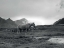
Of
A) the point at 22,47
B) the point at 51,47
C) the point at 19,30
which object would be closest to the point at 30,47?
the point at 22,47

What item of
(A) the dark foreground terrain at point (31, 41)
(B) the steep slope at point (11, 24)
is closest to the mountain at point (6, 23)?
(B) the steep slope at point (11, 24)

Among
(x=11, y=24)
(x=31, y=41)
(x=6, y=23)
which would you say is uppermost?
(x=6, y=23)

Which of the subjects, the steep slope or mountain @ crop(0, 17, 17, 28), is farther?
mountain @ crop(0, 17, 17, 28)

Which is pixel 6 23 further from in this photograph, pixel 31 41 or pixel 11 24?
pixel 31 41

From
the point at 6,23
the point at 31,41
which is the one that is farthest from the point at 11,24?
the point at 31,41

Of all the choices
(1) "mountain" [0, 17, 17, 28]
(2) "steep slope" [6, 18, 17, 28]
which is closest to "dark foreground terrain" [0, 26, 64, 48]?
(2) "steep slope" [6, 18, 17, 28]

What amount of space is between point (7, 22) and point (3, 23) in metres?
1.12

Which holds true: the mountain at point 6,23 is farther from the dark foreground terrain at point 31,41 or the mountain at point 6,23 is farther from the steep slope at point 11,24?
the dark foreground terrain at point 31,41

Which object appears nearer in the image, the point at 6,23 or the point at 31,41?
the point at 31,41

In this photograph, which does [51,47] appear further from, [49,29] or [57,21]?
[57,21]

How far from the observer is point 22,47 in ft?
46.0

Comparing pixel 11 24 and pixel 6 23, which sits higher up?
pixel 6 23

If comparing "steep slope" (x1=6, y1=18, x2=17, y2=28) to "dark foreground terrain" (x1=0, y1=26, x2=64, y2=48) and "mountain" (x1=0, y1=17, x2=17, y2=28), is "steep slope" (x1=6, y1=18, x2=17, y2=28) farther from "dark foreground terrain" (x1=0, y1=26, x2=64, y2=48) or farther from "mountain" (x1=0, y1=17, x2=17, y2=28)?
"dark foreground terrain" (x1=0, y1=26, x2=64, y2=48)

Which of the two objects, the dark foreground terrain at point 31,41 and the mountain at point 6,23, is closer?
the dark foreground terrain at point 31,41
